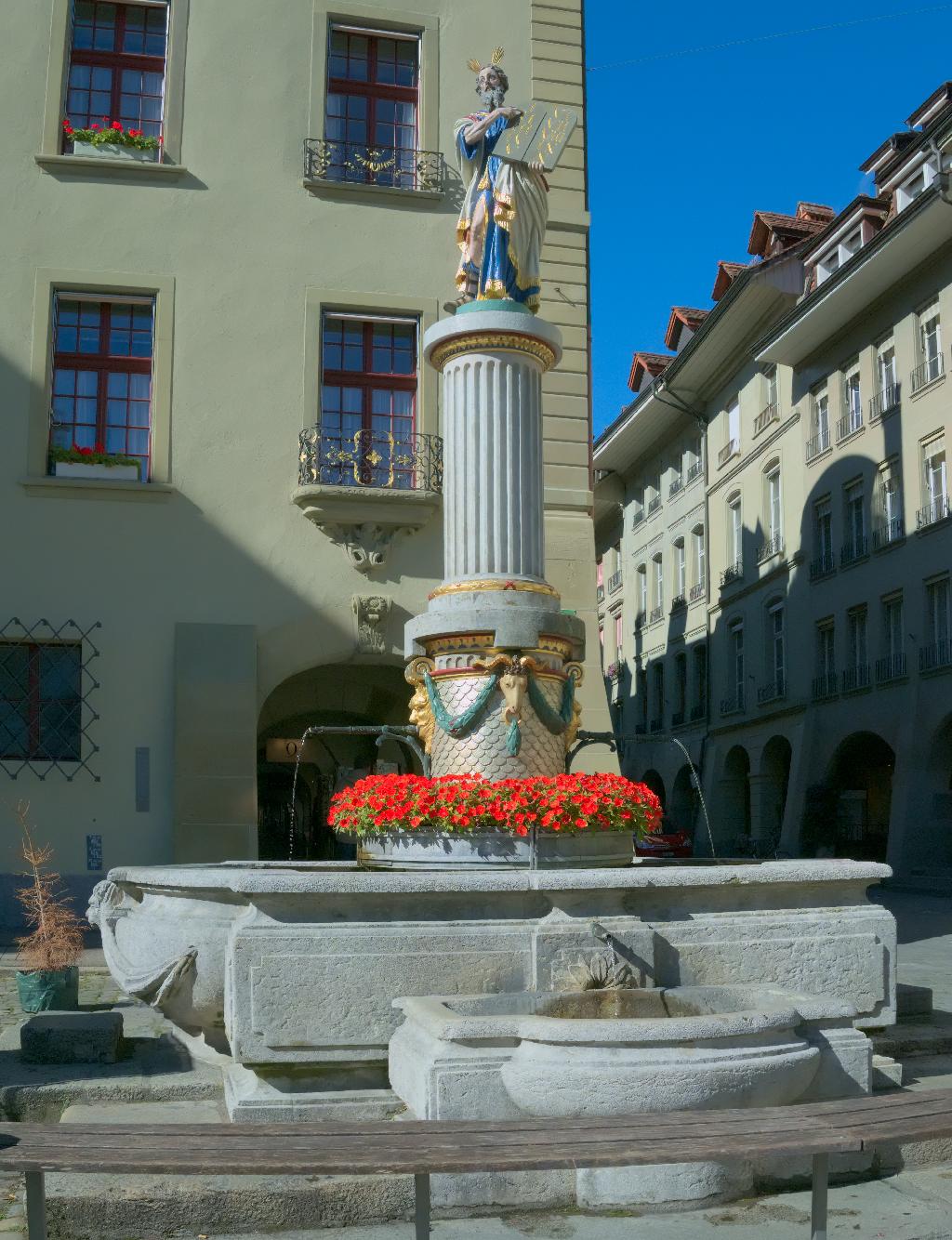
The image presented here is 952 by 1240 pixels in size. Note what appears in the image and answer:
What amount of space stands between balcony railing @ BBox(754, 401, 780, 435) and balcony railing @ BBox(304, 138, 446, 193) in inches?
818

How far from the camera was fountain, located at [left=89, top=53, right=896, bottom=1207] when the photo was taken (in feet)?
18.4

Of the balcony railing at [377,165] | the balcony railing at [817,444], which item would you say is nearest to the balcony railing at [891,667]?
the balcony railing at [817,444]

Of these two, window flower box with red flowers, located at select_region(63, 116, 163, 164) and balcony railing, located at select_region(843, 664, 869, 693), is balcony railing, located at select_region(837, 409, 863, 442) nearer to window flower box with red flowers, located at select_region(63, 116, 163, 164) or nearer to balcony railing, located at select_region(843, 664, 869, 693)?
balcony railing, located at select_region(843, 664, 869, 693)

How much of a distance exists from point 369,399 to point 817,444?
20.2m

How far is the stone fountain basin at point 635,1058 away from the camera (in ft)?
18.0

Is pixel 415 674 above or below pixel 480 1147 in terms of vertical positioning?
above

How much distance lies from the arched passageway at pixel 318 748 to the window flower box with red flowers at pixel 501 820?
9.29 m

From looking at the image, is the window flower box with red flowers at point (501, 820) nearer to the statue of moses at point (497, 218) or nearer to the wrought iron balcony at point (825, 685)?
the statue of moses at point (497, 218)

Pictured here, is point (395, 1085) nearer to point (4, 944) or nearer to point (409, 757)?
point (4, 944)

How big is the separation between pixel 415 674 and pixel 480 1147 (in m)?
6.13

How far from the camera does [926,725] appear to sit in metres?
29.6

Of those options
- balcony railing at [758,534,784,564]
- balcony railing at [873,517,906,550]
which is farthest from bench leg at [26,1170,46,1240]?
balcony railing at [758,534,784,564]

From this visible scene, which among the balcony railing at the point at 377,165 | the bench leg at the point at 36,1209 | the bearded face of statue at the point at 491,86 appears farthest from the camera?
the balcony railing at the point at 377,165

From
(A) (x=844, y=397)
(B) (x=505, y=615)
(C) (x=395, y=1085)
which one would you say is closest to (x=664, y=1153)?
(C) (x=395, y=1085)
